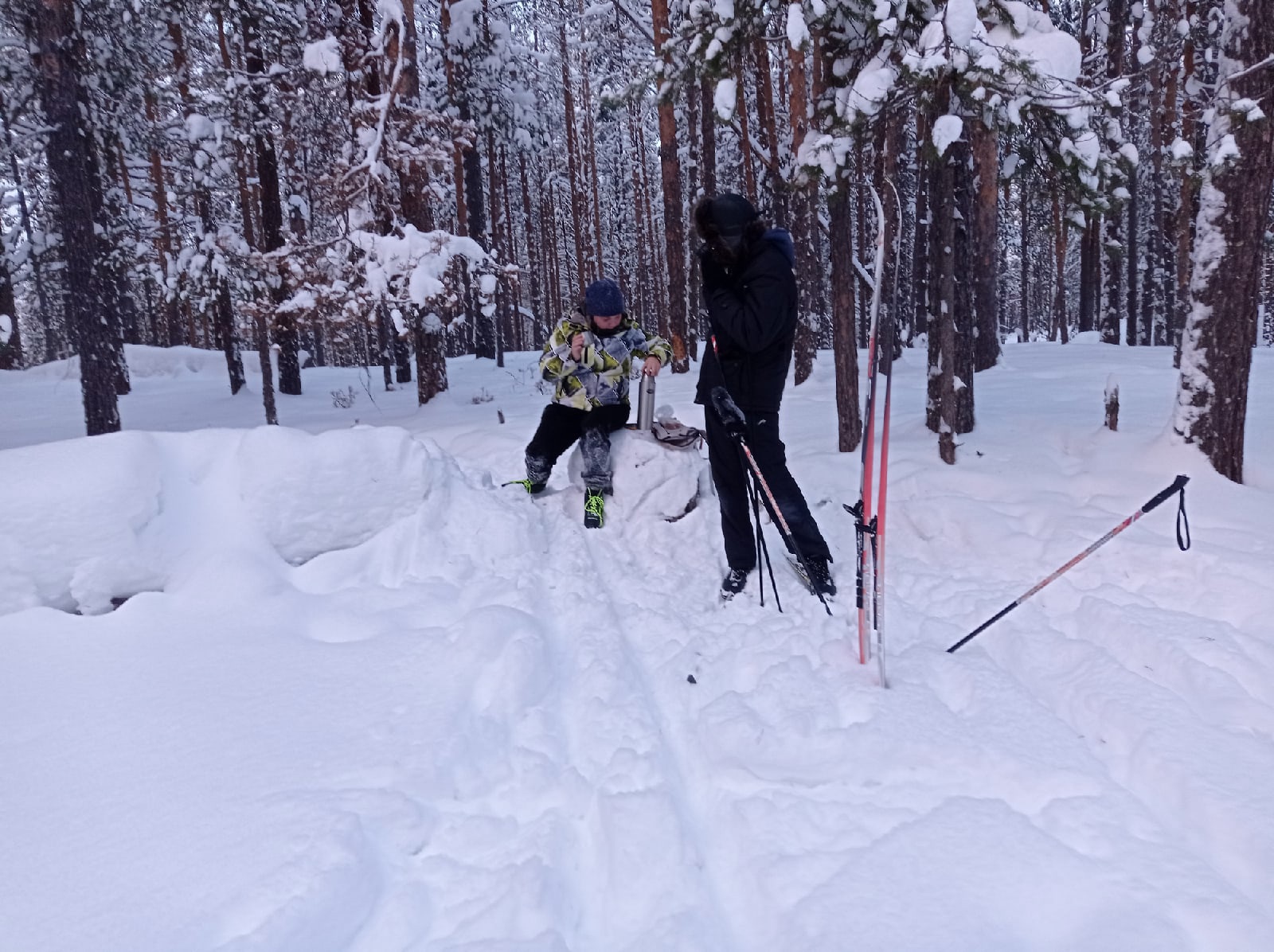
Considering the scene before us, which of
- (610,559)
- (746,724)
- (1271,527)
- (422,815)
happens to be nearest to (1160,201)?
(1271,527)

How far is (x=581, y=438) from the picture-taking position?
6.25m

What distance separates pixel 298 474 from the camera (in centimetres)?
443

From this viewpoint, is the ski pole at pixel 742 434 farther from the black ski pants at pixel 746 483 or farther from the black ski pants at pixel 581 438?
the black ski pants at pixel 581 438

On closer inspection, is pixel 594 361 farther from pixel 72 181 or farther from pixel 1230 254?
pixel 72 181

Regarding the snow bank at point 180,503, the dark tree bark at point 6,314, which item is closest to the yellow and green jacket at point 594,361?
the snow bank at point 180,503

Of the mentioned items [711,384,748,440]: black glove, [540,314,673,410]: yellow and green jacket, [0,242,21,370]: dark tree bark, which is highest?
[0,242,21,370]: dark tree bark

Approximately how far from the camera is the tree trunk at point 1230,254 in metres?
4.69

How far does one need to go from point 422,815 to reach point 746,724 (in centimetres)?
128

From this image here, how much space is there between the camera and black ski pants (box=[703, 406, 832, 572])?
14.4 feet

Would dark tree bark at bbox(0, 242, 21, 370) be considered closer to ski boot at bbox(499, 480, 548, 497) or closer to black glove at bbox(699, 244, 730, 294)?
ski boot at bbox(499, 480, 548, 497)

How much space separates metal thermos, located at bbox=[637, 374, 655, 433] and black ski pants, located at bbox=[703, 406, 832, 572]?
6.04 feet

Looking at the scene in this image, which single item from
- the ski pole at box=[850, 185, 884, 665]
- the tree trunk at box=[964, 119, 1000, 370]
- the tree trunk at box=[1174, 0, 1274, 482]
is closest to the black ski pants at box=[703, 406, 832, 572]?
the ski pole at box=[850, 185, 884, 665]

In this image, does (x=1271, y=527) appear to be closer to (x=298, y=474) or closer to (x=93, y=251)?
(x=298, y=474)

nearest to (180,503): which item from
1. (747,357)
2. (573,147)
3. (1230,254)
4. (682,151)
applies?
(747,357)
